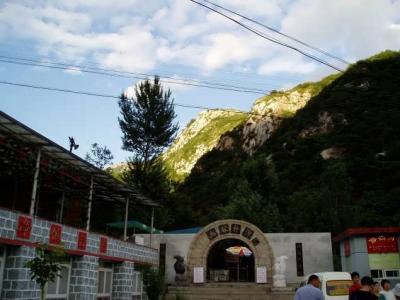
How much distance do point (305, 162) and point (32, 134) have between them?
141ft

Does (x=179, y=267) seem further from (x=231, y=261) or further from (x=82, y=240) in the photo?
(x=82, y=240)

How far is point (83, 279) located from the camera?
516 inches

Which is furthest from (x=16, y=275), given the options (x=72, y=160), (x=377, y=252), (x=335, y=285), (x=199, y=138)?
(x=199, y=138)

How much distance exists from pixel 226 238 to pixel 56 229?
11.7 meters

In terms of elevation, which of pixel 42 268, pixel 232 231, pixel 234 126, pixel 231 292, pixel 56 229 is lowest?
pixel 231 292

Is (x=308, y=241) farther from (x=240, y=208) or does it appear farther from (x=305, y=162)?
(x=305, y=162)

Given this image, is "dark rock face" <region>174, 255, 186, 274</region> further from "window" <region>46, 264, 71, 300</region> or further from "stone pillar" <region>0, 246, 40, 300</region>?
"stone pillar" <region>0, 246, 40, 300</region>

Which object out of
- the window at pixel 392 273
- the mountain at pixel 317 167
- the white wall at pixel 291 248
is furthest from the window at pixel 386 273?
the mountain at pixel 317 167

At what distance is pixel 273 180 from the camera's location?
36.0 meters

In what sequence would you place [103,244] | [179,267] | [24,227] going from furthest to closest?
[179,267], [103,244], [24,227]

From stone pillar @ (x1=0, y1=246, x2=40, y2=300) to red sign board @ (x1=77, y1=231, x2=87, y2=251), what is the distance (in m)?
2.67

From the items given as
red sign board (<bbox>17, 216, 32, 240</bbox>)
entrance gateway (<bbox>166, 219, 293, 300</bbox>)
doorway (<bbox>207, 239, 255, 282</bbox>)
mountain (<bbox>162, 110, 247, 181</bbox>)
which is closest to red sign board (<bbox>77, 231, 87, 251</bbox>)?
red sign board (<bbox>17, 216, 32, 240</bbox>)

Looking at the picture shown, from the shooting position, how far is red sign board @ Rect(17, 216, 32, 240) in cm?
1021

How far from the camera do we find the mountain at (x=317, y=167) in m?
32.3
